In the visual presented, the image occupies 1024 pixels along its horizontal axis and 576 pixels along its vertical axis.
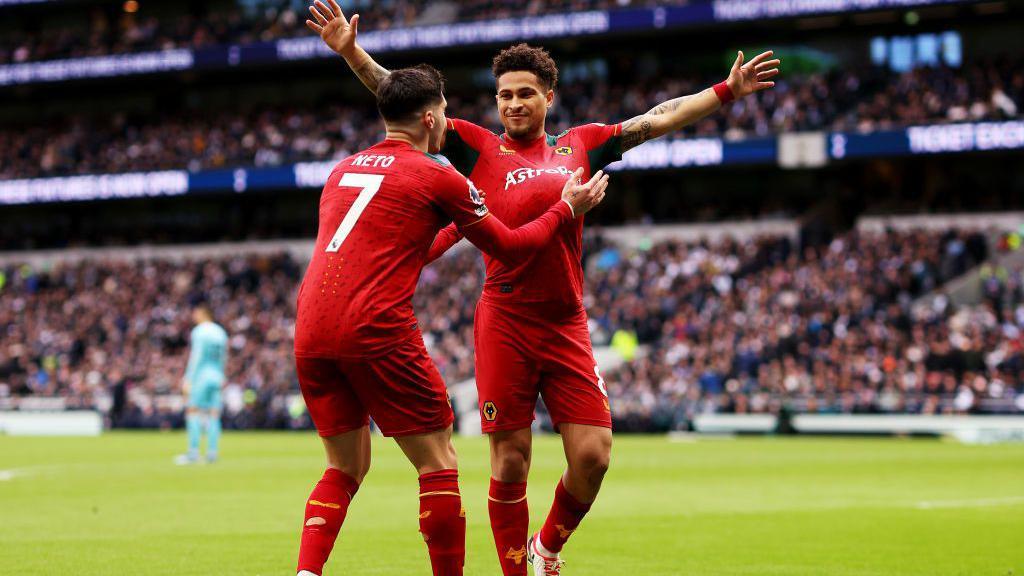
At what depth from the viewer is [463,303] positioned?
3941 cm

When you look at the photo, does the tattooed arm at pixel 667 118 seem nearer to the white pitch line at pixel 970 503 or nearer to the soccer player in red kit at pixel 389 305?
the soccer player in red kit at pixel 389 305

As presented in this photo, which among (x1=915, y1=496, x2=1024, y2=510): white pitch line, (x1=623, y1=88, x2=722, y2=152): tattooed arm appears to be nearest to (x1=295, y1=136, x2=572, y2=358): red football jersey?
(x1=623, y1=88, x2=722, y2=152): tattooed arm

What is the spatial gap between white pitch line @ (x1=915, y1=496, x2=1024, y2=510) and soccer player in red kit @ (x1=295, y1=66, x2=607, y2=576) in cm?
810

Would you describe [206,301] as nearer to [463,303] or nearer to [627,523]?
[463,303]

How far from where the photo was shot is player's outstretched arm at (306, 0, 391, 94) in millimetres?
7281

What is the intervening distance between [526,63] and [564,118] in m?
37.7

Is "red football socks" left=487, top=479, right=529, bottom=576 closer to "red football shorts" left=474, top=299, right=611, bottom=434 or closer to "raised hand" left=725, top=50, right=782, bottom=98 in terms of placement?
"red football shorts" left=474, top=299, right=611, bottom=434

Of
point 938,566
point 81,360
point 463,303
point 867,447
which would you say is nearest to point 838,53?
point 463,303

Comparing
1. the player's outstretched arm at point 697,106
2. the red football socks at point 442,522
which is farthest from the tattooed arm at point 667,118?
the red football socks at point 442,522

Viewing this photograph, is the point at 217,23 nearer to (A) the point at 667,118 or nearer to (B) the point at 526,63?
(A) the point at 667,118

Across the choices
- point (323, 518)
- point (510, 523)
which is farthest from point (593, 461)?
point (323, 518)

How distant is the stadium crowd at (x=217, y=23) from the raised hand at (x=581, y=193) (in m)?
37.4

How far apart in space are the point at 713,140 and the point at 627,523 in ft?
99.8

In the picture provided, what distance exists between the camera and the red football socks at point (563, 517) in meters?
7.35
